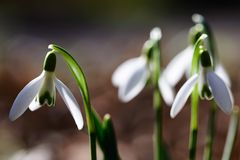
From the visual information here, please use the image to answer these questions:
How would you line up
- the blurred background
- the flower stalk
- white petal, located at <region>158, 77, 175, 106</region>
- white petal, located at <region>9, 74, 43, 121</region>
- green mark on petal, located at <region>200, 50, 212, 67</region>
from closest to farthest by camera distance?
1. white petal, located at <region>9, 74, 43, 121</region>
2. green mark on petal, located at <region>200, 50, 212, 67</region>
3. the flower stalk
4. white petal, located at <region>158, 77, 175, 106</region>
5. the blurred background

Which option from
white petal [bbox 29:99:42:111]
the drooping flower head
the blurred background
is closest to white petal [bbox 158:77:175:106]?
the drooping flower head

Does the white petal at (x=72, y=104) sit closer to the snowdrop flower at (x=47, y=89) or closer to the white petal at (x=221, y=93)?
the snowdrop flower at (x=47, y=89)

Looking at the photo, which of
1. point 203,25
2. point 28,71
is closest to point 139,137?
point 203,25

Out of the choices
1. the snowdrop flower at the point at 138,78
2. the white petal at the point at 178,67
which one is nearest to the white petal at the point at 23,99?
the snowdrop flower at the point at 138,78

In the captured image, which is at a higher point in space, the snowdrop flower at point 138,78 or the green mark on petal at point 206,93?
the snowdrop flower at point 138,78

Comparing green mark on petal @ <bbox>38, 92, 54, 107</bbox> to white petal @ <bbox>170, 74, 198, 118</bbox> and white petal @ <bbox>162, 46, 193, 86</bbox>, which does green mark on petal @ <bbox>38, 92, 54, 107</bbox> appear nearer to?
white petal @ <bbox>170, 74, 198, 118</bbox>

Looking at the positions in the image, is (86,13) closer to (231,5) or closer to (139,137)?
(231,5)

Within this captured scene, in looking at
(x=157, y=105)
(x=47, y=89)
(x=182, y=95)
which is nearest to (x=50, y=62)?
(x=47, y=89)
